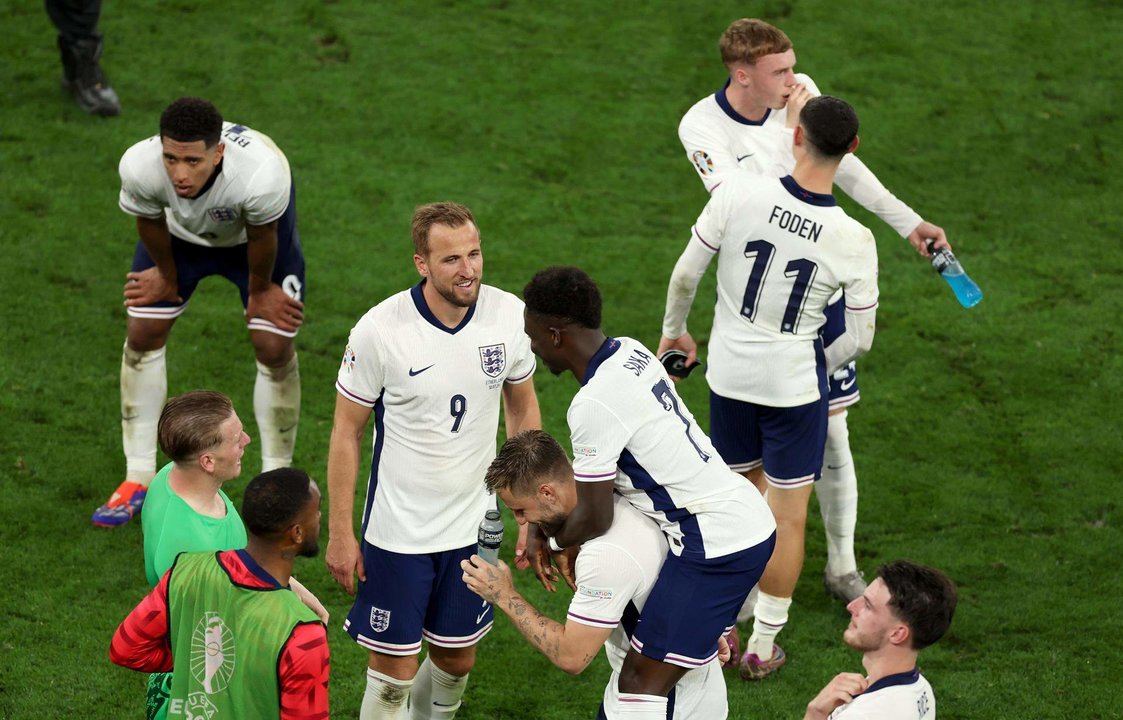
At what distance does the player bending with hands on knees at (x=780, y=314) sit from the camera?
4.82 meters

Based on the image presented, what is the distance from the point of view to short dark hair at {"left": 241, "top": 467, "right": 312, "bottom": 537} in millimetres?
3266

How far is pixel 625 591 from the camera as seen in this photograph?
3619 mm

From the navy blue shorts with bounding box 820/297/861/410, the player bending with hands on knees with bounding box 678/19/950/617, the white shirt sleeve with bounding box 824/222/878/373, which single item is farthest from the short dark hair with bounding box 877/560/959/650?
the player bending with hands on knees with bounding box 678/19/950/617

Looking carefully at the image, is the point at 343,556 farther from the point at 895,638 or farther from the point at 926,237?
the point at 926,237

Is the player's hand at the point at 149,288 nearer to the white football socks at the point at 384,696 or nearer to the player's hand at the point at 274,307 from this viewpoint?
the player's hand at the point at 274,307

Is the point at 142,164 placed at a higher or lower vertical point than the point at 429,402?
lower

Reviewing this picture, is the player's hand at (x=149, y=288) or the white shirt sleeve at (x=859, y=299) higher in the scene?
the white shirt sleeve at (x=859, y=299)

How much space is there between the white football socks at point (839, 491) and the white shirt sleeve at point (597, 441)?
7.03 ft

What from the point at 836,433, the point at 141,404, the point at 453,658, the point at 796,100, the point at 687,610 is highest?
the point at 796,100

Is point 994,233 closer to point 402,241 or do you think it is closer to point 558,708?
point 402,241

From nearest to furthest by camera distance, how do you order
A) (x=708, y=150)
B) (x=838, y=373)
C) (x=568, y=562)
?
(x=568, y=562), (x=838, y=373), (x=708, y=150)

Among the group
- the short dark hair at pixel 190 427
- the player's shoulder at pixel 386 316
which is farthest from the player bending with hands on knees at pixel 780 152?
the short dark hair at pixel 190 427

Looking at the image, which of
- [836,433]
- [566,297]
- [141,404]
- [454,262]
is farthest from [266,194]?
[836,433]

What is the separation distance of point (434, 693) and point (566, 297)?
169 centimetres
